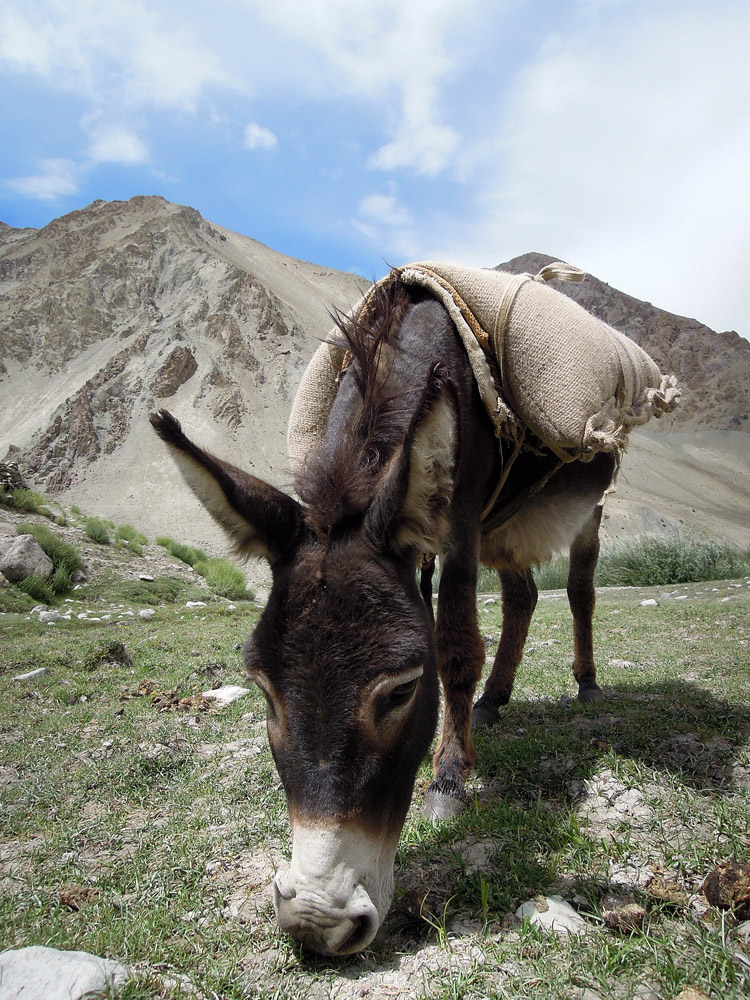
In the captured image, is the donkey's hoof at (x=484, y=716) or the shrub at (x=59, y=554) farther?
the shrub at (x=59, y=554)

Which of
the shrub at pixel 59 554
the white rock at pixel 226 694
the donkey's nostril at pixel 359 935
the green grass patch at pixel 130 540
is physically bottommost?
the green grass patch at pixel 130 540

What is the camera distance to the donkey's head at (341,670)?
1.62m

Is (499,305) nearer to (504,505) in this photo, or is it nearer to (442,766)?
(504,505)

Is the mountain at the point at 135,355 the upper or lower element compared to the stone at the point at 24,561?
upper

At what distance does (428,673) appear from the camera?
7.00 ft

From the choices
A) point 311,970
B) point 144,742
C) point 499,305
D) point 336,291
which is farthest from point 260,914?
point 336,291

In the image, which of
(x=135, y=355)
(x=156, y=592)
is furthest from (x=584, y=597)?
(x=135, y=355)

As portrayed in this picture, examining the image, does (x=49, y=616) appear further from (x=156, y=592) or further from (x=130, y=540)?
(x=130, y=540)

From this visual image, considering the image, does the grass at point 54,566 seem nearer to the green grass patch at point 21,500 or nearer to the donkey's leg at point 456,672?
the green grass patch at point 21,500

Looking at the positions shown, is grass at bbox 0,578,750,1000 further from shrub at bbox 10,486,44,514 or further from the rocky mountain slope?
the rocky mountain slope

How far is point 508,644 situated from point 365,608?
8.62ft

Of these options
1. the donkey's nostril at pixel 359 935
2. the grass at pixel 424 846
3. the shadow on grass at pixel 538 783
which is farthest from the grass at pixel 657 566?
the donkey's nostril at pixel 359 935

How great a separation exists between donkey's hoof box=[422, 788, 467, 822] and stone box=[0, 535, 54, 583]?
10.1 meters

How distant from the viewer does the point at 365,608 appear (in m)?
1.91
